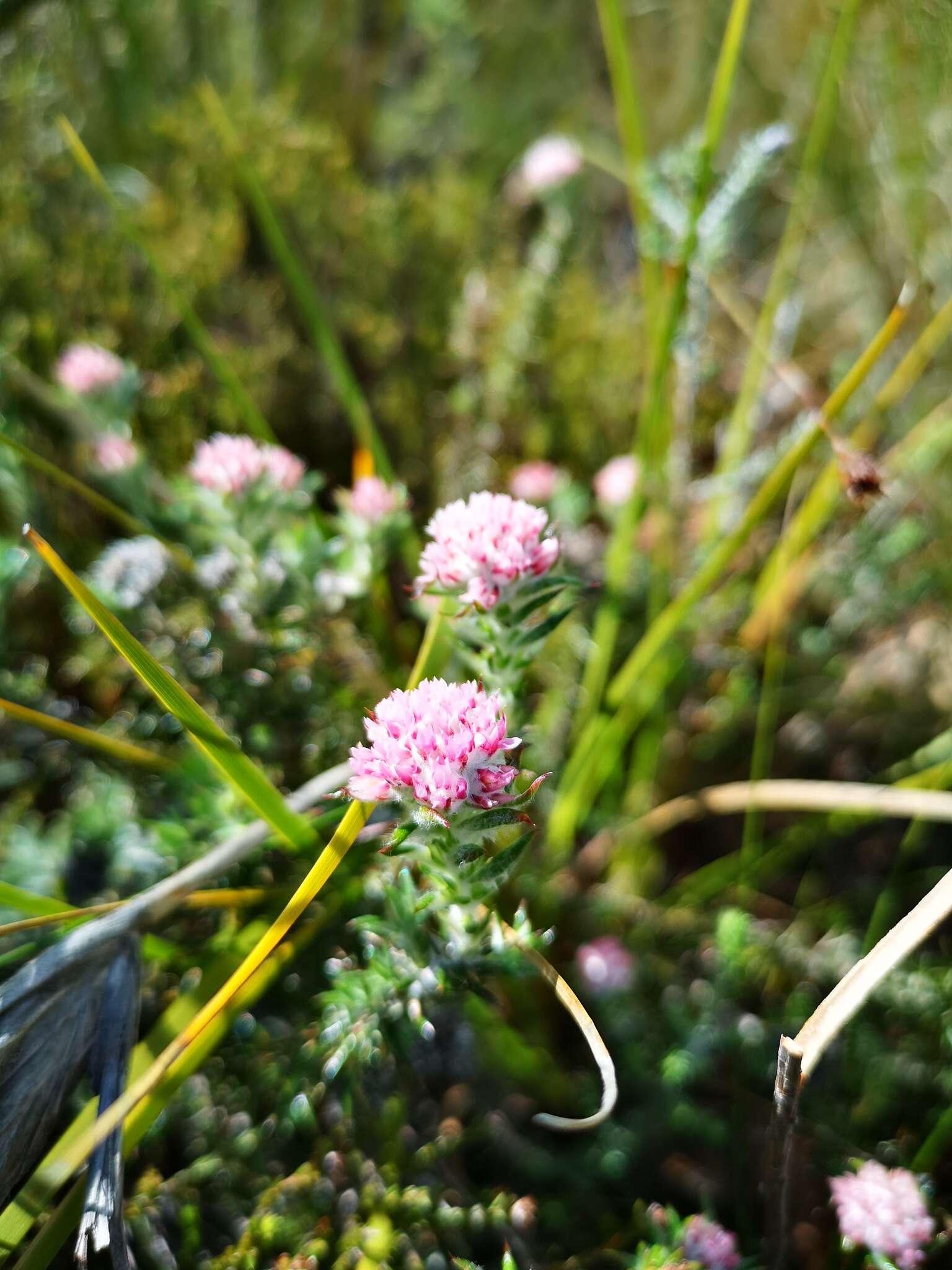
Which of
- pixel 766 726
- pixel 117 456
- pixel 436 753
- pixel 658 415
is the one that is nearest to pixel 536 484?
pixel 658 415

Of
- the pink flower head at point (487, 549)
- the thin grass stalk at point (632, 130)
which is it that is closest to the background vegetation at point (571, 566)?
the thin grass stalk at point (632, 130)

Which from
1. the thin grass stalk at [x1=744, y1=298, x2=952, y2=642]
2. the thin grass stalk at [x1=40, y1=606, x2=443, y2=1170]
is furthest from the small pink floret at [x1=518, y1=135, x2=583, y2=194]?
the thin grass stalk at [x1=40, y1=606, x2=443, y2=1170]

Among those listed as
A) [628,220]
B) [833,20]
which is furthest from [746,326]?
[628,220]

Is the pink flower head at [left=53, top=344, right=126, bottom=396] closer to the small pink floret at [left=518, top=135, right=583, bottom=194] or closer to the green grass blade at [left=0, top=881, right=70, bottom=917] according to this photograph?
the green grass blade at [left=0, top=881, right=70, bottom=917]

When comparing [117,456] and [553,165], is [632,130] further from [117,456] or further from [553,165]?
[117,456]

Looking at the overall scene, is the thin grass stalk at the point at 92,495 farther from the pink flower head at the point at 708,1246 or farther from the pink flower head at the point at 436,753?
the pink flower head at the point at 708,1246
